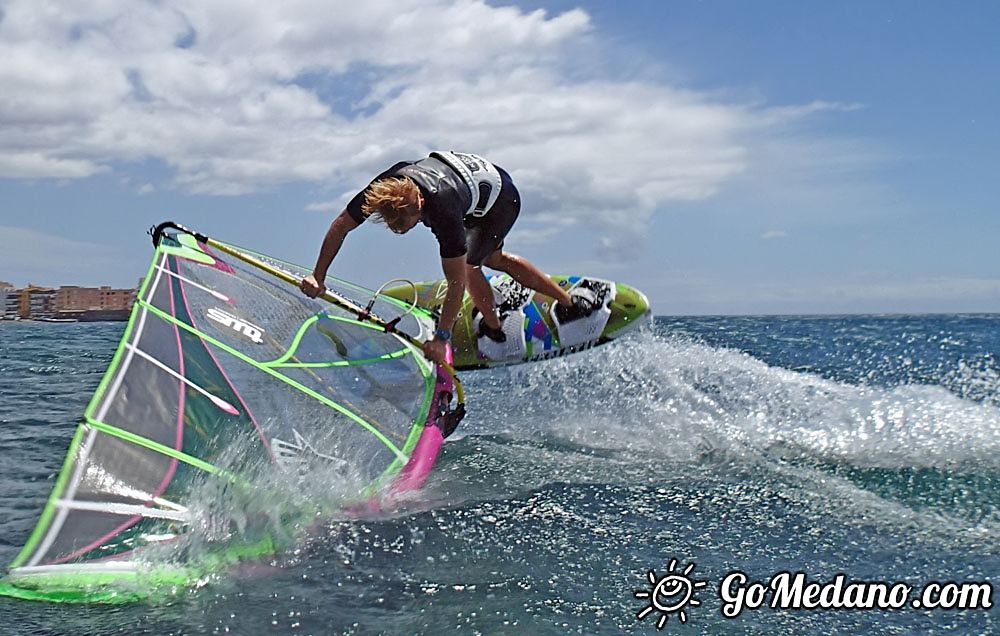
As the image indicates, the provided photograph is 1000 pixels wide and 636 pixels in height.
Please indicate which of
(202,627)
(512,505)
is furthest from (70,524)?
(512,505)

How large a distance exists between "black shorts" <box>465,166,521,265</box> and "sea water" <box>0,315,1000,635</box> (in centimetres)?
152

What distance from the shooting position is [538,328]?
24.3 ft

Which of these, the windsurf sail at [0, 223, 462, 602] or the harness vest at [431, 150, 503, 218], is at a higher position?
the harness vest at [431, 150, 503, 218]

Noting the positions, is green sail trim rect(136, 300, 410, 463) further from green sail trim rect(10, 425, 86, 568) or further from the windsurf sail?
green sail trim rect(10, 425, 86, 568)

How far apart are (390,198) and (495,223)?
171 cm

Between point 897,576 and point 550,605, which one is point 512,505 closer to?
point 550,605

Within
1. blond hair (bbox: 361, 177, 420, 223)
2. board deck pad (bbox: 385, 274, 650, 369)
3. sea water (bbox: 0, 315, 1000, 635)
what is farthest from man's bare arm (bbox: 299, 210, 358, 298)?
board deck pad (bbox: 385, 274, 650, 369)

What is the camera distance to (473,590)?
331 centimetres

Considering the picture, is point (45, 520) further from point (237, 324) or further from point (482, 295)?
point (482, 295)

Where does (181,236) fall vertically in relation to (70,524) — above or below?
above

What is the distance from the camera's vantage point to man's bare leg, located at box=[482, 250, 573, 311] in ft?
22.7

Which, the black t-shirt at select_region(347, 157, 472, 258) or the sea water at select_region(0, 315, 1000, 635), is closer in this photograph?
the sea water at select_region(0, 315, 1000, 635)

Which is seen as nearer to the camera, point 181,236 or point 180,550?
point 180,550

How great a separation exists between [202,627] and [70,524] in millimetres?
667
